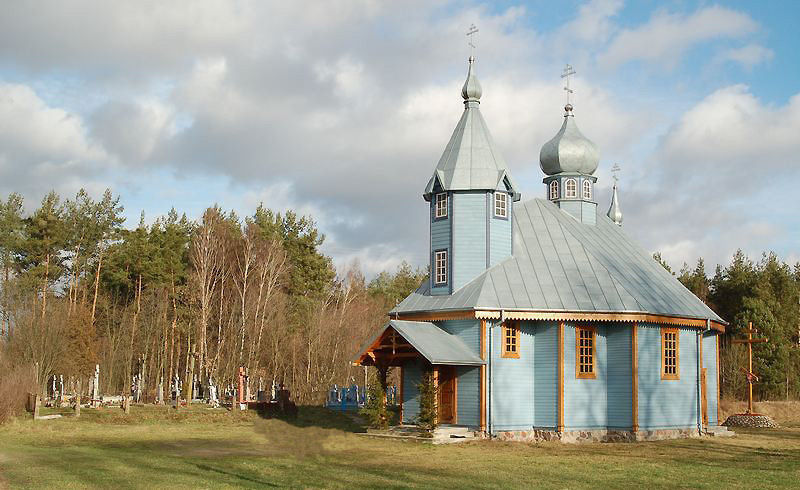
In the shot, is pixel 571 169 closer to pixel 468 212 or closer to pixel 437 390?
pixel 468 212

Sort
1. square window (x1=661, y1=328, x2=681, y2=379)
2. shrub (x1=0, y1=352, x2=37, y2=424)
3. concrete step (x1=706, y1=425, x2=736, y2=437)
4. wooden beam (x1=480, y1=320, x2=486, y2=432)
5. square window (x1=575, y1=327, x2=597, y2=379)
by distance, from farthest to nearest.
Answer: concrete step (x1=706, y1=425, x2=736, y2=437) < square window (x1=661, y1=328, x2=681, y2=379) < square window (x1=575, y1=327, x2=597, y2=379) < shrub (x1=0, y1=352, x2=37, y2=424) < wooden beam (x1=480, y1=320, x2=486, y2=432)

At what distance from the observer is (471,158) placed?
1115 inches

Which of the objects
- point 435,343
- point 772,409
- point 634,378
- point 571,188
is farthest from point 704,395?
point 772,409

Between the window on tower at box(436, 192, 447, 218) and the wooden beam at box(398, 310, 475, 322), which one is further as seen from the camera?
the window on tower at box(436, 192, 447, 218)

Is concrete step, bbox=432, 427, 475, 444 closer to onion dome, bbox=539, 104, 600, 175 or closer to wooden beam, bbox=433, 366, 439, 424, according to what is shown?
wooden beam, bbox=433, 366, 439, 424

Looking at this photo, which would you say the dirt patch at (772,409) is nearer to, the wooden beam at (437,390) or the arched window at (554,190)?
the arched window at (554,190)

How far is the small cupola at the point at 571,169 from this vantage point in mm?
33500

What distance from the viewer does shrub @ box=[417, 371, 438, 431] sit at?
25031 millimetres

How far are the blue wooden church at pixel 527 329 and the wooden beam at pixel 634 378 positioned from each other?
0.04m

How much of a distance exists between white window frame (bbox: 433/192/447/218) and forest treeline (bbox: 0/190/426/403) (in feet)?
59.5

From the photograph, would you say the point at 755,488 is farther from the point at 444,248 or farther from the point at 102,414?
the point at 102,414

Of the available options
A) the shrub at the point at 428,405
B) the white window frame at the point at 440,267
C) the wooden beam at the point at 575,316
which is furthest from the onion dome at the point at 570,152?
the shrub at the point at 428,405

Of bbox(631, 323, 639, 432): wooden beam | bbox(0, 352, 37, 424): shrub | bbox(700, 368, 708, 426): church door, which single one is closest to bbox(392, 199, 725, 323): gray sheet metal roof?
bbox(631, 323, 639, 432): wooden beam

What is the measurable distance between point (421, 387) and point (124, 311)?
95.3ft
